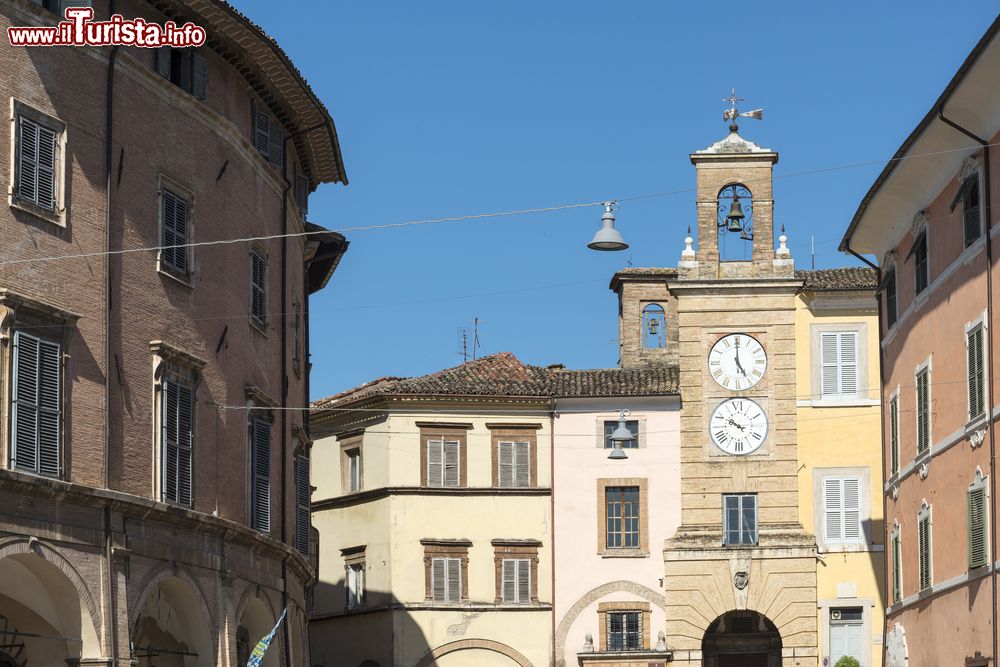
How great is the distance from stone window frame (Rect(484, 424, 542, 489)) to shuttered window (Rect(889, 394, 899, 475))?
59.7ft

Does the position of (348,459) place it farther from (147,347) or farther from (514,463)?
(147,347)

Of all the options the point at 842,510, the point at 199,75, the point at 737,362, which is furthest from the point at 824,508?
the point at 199,75

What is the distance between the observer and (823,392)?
51031mm

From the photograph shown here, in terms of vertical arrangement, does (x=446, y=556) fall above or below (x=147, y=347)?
below

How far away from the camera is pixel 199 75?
2883 cm

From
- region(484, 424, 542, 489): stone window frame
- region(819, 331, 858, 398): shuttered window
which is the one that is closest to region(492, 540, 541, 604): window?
region(484, 424, 542, 489): stone window frame

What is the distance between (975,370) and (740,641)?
85.5ft

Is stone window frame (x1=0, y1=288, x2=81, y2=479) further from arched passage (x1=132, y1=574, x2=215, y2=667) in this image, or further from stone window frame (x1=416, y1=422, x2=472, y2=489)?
stone window frame (x1=416, y1=422, x2=472, y2=489)

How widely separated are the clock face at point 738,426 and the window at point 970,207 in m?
22.9

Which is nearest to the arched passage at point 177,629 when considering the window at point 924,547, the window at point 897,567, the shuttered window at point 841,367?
the window at point 924,547

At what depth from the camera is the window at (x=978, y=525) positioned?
2709 centimetres

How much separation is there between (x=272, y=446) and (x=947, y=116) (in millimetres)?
13048

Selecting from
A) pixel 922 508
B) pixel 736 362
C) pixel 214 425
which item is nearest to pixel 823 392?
pixel 736 362

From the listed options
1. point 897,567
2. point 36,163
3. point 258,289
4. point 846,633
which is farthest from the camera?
point 846,633
